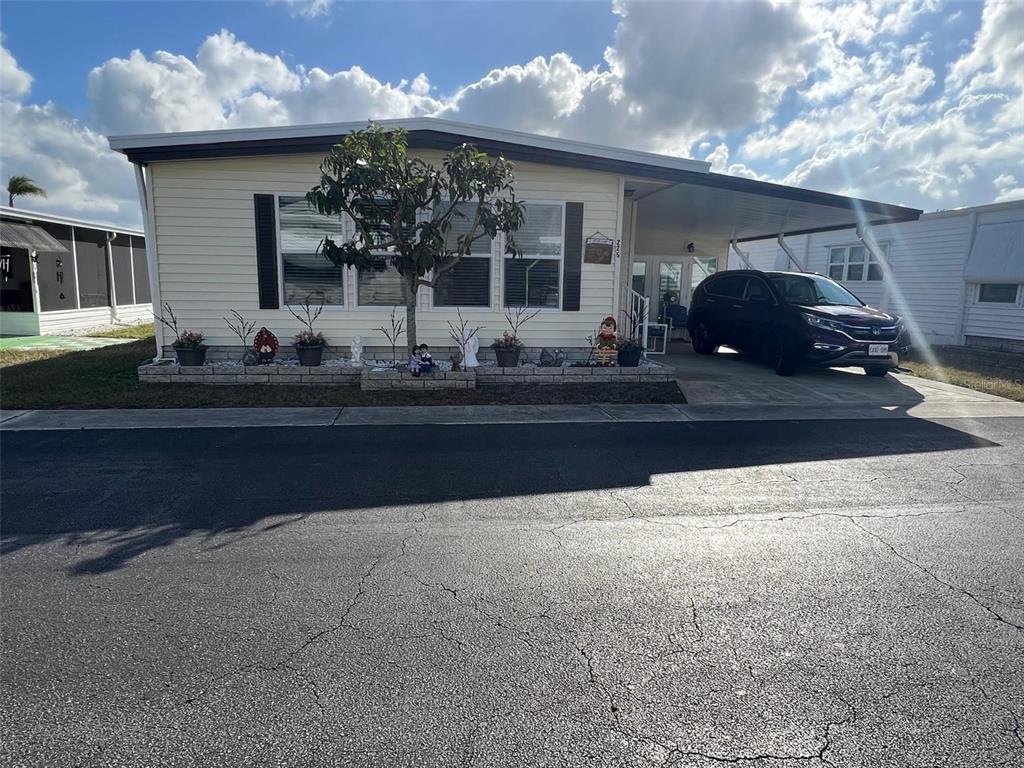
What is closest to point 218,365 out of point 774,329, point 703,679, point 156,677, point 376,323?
point 376,323

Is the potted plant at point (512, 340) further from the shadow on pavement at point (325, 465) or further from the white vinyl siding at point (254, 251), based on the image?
the shadow on pavement at point (325, 465)

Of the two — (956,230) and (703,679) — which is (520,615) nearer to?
(703,679)

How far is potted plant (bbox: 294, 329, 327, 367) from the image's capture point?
360 inches

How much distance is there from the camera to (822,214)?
12.1 meters

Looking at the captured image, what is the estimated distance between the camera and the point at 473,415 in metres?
7.48

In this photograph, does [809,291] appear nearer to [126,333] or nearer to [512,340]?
[512,340]

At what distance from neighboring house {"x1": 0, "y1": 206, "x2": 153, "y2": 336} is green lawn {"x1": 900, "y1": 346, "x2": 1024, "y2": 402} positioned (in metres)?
16.1

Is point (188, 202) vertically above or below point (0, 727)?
above

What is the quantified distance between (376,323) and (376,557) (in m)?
6.87

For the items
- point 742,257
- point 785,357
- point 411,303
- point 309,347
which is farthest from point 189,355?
point 742,257

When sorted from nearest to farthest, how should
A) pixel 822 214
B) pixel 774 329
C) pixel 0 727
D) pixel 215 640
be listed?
1. pixel 0 727
2. pixel 215 640
3. pixel 774 329
4. pixel 822 214

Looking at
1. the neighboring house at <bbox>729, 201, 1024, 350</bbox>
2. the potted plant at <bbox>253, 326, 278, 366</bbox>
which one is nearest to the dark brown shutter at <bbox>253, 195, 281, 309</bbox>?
the potted plant at <bbox>253, 326, 278, 366</bbox>

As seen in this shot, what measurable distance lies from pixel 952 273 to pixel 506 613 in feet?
60.6

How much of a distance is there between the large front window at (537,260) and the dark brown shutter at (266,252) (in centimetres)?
370
